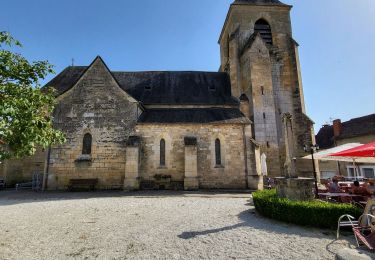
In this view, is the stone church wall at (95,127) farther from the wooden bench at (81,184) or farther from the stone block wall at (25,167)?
the stone block wall at (25,167)

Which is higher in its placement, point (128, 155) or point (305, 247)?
point (128, 155)

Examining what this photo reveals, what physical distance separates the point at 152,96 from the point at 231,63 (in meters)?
8.05

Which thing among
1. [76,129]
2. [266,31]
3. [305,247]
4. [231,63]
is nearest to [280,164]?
[231,63]

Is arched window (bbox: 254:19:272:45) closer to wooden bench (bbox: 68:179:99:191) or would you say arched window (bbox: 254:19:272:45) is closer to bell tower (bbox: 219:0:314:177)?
bell tower (bbox: 219:0:314:177)

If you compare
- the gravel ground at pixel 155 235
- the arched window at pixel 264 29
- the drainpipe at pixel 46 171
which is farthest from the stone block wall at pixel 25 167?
the arched window at pixel 264 29

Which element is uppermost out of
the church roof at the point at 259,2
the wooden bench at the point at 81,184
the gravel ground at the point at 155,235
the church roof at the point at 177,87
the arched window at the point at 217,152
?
the church roof at the point at 259,2

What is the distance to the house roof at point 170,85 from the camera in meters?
20.0

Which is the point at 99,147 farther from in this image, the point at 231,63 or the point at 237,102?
the point at 231,63

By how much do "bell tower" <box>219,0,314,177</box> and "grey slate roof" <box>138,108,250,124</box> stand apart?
2542 millimetres

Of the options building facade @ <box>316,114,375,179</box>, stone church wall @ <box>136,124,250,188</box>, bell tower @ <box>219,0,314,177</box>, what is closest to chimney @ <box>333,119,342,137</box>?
building facade @ <box>316,114,375,179</box>

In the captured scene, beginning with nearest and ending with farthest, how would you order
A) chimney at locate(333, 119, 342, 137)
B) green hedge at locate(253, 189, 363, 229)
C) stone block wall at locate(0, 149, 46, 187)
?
green hedge at locate(253, 189, 363, 229) < stone block wall at locate(0, 149, 46, 187) < chimney at locate(333, 119, 342, 137)

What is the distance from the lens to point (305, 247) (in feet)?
17.1

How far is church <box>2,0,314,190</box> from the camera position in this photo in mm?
15766

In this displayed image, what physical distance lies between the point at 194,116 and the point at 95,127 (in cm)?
730
